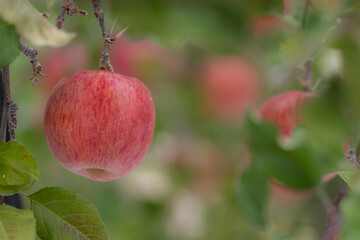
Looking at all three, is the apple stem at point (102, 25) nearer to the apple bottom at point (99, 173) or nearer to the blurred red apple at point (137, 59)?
the apple bottom at point (99, 173)

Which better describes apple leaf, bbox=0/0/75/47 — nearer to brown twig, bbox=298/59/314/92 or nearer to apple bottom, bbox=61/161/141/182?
apple bottom, bbox=61/161/141/182

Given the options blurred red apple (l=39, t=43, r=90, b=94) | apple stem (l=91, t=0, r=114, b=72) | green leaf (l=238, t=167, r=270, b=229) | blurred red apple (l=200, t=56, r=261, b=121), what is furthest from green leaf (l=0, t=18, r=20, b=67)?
blurred red apple (l=200, t=56, r=261, b=121)

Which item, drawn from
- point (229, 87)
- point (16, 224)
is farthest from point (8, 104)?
point (229, 87)

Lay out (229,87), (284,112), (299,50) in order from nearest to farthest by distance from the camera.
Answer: (299,50), (284,112), (229,87)

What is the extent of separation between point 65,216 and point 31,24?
24cm

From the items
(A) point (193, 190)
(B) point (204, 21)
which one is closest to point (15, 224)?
(B) point (204, 21)

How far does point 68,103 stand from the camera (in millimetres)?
729

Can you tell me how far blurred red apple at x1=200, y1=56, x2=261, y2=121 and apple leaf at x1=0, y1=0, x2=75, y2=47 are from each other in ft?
4.30

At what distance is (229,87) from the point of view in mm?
1889

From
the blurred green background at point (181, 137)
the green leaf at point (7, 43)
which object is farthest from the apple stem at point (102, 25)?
the blurred green background at point (181, 137)

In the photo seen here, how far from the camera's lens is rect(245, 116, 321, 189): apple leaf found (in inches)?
26.7

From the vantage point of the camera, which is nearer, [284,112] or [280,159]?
[280,159]

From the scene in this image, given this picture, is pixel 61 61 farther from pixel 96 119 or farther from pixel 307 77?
pixel 96 119

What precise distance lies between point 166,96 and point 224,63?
20cm
